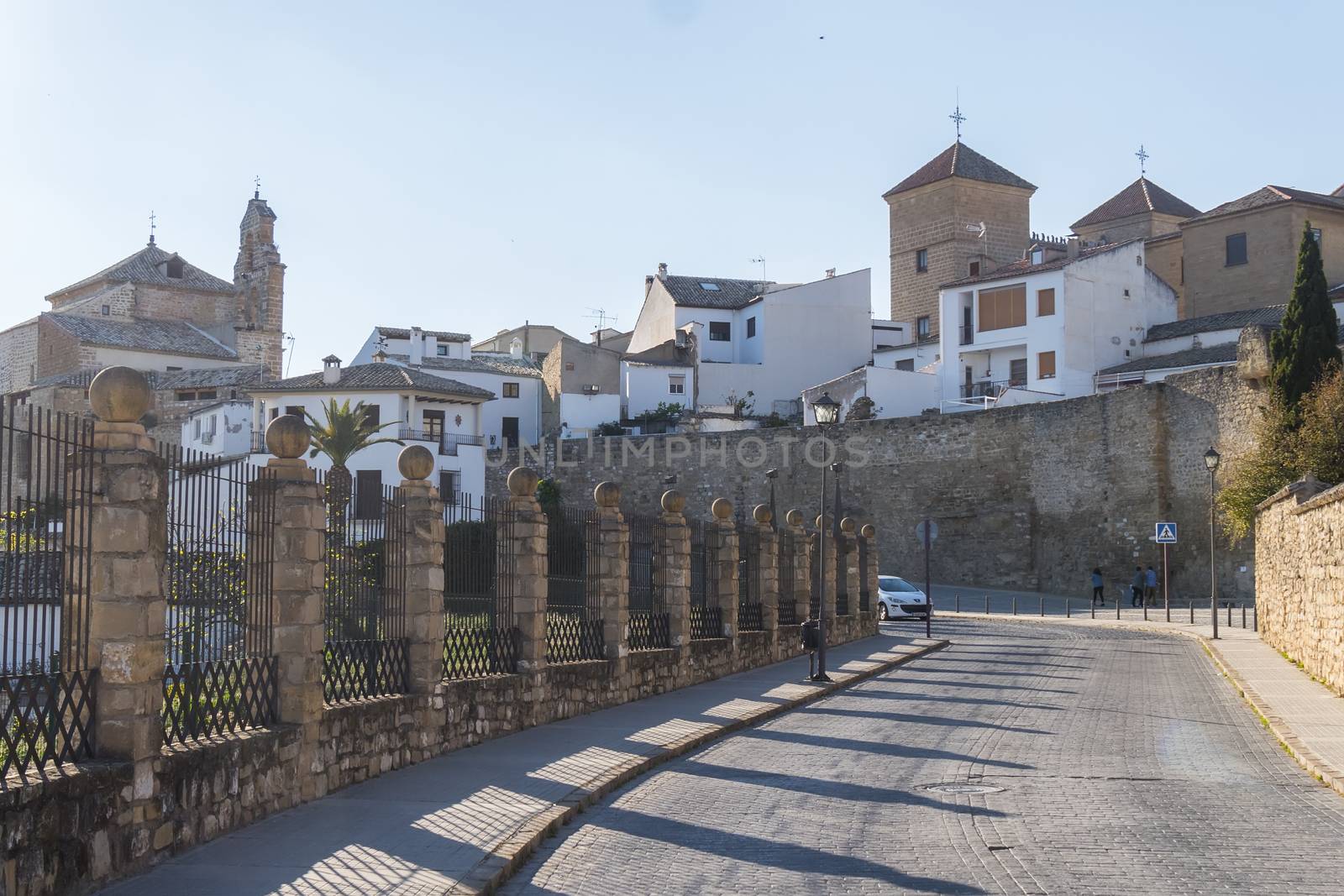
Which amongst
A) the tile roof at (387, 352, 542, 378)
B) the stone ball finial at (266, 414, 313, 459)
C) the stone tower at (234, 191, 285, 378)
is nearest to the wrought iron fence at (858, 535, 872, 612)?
the stone ball finial at (266, 414, 313, 459)

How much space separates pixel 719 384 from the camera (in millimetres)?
65750

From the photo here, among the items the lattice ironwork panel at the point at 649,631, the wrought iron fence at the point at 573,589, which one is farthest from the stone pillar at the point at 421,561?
the lattice ironwork panel at the point at 649,631

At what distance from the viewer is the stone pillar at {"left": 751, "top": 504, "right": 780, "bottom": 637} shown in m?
23.7

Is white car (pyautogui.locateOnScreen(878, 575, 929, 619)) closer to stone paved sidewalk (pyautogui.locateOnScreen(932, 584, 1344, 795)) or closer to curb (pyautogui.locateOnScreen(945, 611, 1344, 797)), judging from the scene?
stone paved sidewalk (pyautogui.locateOnScreen(932, 584, 1344, 795))

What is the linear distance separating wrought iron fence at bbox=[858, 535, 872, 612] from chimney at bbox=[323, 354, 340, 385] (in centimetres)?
2901

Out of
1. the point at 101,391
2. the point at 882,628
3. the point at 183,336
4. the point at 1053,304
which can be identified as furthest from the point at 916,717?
the point at 183,336

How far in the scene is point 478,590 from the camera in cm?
1344

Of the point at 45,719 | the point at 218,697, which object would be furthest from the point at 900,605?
the point at 45,719

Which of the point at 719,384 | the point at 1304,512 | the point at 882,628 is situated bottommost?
the point at 882,628

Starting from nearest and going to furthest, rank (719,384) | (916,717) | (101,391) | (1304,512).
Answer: (101,391), (916,717), (1304,512), (719,384)

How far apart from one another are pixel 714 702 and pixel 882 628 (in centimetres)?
1767

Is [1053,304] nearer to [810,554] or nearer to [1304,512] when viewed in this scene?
[810,554]

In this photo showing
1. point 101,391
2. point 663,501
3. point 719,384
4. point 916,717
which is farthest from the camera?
point 719,384

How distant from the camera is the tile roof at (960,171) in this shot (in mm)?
70688
